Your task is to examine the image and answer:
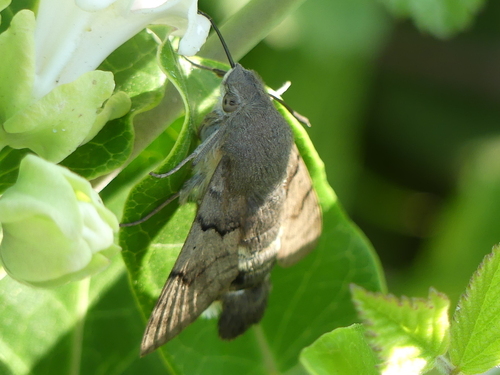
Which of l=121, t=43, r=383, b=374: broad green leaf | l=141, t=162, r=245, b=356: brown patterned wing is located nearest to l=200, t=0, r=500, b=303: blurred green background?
l=121, t=43, r=383, b=374: broad green leaf

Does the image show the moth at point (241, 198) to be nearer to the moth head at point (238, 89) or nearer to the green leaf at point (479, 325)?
the moth head at point (238, 89)

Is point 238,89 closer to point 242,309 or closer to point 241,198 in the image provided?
point 241,198

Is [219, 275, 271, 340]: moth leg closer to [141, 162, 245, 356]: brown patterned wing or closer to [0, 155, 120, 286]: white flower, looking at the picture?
[141, 162, 245, 356]: brown patterned wing

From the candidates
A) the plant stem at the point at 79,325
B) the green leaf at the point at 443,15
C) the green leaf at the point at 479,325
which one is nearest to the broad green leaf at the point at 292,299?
the plant stem at the point at 79,325

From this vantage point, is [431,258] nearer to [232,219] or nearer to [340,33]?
[340,33]

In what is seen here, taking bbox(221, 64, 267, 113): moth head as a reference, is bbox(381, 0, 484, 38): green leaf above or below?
below

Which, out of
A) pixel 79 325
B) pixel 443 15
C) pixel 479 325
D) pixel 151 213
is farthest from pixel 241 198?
pixel 443 15

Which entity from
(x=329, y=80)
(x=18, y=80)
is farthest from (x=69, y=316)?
(x=329, y=80)
